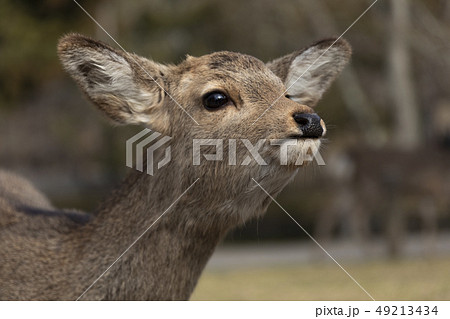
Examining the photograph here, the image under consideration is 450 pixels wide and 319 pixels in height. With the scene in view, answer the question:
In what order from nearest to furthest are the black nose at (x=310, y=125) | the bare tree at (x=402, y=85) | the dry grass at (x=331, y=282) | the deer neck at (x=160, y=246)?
the black nose at (x=310, y=125), the deer neck at (x=160, y=246), the dry grass at (x=331, y=282), the bare tree at (x=402, y=85)

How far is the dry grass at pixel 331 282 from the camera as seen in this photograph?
26.7 feet

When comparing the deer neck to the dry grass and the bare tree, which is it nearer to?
the dry grass

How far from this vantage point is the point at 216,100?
4.75 meters

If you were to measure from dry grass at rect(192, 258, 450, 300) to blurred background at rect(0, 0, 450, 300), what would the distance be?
0.11ft

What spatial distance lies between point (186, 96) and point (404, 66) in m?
12.3

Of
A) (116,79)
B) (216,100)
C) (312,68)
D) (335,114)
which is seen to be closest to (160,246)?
(216,100)

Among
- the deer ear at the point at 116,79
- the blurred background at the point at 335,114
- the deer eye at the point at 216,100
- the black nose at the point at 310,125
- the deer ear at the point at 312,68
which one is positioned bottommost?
the black nose at the point at 310,125

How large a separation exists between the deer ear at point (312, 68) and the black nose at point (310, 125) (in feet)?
3.39

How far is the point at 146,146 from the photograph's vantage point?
516cm

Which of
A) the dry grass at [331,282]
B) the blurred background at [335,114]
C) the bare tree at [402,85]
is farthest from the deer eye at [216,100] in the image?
the bare tree at [402,85]

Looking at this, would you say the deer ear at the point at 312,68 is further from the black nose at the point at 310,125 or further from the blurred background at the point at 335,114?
the blurred background at the point at 335,114

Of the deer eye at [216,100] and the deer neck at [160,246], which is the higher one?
the deer eye at [216,100]

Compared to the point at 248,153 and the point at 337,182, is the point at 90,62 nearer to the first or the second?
the point at 248,153
